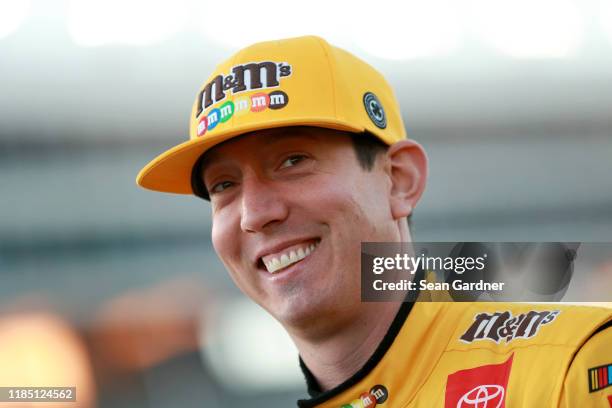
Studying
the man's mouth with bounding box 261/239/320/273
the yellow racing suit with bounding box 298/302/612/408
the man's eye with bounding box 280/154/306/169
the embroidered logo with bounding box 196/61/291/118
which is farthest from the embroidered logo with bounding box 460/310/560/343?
the embroidered logo with bounding box 196/61/291/118

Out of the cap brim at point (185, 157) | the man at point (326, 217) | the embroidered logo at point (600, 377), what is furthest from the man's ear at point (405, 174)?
the embroidered logo at point (600, 377)

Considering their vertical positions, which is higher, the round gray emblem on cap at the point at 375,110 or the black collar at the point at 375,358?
the round gray emblem on cap at the point at 375,110

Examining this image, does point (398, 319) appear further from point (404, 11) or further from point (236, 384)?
point (404, 11)

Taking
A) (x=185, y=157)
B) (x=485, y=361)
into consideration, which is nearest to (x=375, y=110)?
(x=185, y=157)

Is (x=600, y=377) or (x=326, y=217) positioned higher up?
(x=326, y=217)

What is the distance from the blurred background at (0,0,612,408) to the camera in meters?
1.48

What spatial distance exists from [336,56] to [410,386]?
526 millimetres

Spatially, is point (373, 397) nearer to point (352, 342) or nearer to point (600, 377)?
point (352, 342)

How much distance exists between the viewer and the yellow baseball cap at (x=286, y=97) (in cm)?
116

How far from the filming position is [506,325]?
1.13 m

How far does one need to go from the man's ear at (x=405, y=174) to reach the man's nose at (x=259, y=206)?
0.59 ft

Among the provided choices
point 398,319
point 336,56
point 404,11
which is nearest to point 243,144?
point 336,56

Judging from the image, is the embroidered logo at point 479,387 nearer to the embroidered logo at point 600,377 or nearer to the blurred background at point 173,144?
the embroidered logo at point 600,377

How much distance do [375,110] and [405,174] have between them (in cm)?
12
